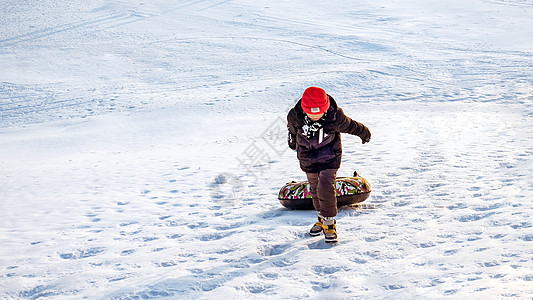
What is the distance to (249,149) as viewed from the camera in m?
9.96

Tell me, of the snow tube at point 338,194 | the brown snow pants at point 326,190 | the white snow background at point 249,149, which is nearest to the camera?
the white snow background at point 249,149

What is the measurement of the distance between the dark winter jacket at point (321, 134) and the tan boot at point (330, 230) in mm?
494

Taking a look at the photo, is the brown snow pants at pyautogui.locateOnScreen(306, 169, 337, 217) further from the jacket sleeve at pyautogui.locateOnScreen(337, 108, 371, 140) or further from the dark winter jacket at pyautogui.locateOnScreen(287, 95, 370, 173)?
the jacket sleeve at pyautogui.locateOnScreen(337, 108, 371, 140)

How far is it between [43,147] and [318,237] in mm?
8195

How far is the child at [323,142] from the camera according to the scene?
4676mm

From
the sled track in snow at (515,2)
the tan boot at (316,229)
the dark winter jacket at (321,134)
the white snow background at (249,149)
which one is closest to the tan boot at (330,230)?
the white snow background at (249,149)

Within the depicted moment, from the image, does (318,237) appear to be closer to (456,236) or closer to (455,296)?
(456,236)

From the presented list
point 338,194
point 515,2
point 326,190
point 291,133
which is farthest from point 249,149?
point 515,2

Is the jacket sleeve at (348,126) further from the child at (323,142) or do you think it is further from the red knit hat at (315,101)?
the red knit hat at (315,101)

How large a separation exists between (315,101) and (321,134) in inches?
14.1

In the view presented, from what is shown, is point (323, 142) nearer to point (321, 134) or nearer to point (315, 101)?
point (321, 134)

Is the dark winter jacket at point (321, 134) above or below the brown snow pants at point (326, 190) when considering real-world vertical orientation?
above

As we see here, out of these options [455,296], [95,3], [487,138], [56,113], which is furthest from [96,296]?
[95,3]

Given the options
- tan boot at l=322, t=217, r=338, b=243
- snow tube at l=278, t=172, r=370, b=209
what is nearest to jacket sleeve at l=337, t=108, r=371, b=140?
tan boot at l=322, t=217, r=338, b=243
